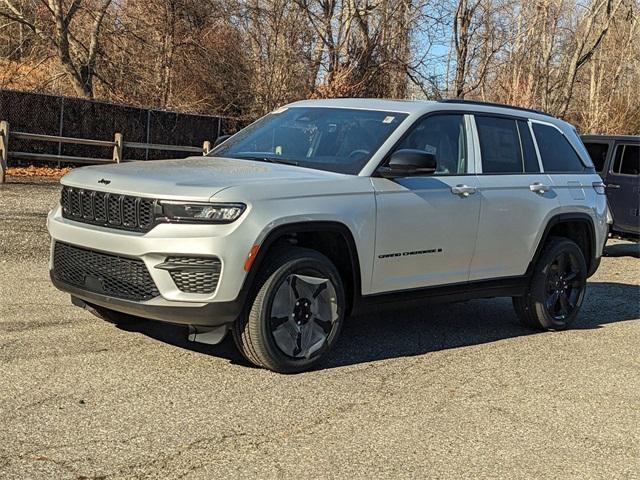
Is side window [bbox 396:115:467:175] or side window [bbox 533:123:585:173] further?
side window [bbox 533:123:585:173]

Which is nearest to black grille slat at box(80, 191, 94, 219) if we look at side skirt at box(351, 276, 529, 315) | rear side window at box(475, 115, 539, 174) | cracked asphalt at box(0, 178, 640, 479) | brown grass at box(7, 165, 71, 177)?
cracked asphalt at box(0, 178, 640, 479)

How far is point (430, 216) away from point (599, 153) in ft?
31.4

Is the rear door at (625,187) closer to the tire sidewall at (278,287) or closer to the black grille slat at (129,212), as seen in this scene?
the tire sidewall at (278,287)

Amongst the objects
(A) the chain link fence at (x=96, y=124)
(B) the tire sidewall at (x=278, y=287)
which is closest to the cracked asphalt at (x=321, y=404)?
(B) the tire sidewall at (x=278, y=287)

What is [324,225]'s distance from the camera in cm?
568

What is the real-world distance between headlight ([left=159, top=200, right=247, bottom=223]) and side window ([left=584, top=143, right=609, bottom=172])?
36.2 feet

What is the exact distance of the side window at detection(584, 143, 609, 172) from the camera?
14773 millimetres

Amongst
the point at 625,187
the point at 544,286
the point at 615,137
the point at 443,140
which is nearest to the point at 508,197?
the point at 443,140

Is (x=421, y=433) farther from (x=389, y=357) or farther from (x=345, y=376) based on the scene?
(x=389, y=357)

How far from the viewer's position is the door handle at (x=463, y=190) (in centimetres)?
661

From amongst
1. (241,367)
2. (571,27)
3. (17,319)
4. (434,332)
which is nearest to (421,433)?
(241,367)

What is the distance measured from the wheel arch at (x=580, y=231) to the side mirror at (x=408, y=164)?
204 cm

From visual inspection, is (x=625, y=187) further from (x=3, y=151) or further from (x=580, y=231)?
(x=3, y=151)

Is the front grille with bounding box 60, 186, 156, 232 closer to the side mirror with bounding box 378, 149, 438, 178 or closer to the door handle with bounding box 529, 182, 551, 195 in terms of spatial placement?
the side mirror with bounding box 378, 149, 438, 178
